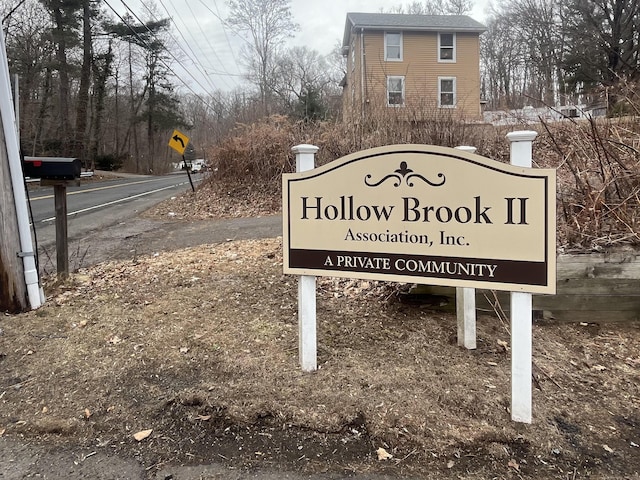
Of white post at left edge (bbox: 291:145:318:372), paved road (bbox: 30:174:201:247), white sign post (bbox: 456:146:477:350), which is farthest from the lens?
paved road (bbox: 30:174:201:247)

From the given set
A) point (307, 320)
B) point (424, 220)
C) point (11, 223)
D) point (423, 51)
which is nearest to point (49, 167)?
point (11, 223)

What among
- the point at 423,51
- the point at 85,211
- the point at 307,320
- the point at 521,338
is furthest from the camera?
the point at 423,51

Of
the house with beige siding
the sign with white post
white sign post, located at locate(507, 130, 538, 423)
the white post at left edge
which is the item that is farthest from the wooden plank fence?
the house with beige siding

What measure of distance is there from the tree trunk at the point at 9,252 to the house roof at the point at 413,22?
26242mm

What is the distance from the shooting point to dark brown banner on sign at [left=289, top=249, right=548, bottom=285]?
8.34ft

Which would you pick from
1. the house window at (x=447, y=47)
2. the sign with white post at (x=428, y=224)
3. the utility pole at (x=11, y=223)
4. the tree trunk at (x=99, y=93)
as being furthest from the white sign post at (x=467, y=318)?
the tree trunk at (x=99, y=93)

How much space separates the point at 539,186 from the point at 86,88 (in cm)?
3661

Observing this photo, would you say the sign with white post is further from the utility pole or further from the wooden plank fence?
the utility pole

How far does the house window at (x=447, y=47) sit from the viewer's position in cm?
2833

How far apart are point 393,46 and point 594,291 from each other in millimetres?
26869

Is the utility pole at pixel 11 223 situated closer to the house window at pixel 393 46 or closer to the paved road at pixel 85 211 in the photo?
the paved road at pixel 85 211

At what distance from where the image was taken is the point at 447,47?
2847cm

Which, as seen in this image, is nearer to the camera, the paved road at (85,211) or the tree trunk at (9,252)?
the tree trunk at (9,252)

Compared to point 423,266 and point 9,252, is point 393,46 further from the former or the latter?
point 423,266
